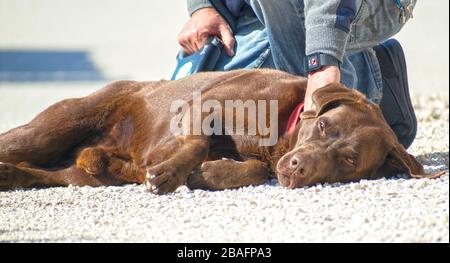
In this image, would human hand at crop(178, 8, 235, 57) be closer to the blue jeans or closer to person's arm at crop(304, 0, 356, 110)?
the blue jeans

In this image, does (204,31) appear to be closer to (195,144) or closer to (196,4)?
(196,4)

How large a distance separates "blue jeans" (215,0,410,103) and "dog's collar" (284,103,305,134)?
2.90 ft

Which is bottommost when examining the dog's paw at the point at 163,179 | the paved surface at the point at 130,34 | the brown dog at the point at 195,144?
the dog's paw at the point at 163,179

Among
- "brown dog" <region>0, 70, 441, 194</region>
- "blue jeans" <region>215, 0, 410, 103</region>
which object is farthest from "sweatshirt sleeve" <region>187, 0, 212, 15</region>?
"brown dog" <region>0, 70, 441, 194</region>

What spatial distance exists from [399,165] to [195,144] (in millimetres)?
1113

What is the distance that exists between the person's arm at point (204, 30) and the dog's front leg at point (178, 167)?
4.93 feet

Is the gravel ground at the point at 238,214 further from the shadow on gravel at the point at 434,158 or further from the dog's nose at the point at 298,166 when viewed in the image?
the shadow on gravel at the point at 434,158

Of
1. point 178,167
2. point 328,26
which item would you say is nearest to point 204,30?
point 328,26

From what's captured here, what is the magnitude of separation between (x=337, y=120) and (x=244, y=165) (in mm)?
555

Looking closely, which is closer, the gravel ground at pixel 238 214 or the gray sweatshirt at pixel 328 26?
the gravel ground at pixel 238 214

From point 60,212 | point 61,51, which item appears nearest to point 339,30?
point 60,212

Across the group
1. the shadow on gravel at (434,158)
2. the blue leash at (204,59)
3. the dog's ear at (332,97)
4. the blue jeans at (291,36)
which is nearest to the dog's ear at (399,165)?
the dog's ear at (332,97)

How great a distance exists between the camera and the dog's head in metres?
4.90

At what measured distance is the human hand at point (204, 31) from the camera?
6570mm
